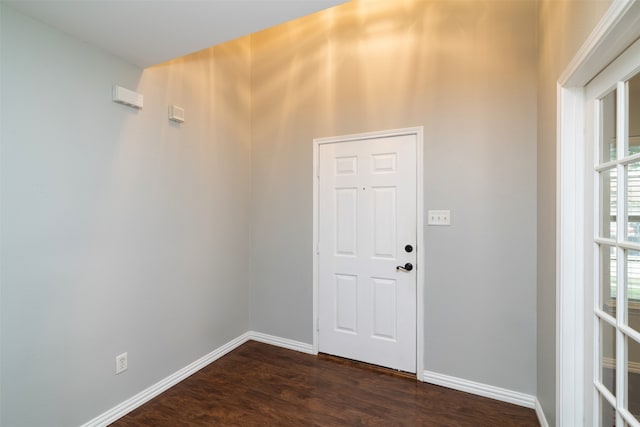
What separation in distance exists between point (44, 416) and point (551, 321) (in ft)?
9.65

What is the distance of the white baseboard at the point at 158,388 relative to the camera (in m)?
1.95

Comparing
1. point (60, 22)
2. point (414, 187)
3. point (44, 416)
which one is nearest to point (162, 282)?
point (44, 416)

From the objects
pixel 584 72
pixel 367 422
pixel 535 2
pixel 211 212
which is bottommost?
pixel 367 422

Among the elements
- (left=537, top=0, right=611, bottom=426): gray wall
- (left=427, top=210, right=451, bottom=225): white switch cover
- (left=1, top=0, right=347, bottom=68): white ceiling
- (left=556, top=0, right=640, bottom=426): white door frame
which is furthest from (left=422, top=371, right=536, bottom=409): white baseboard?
(left=1, top=0, right=347, bottom=68): white ceiling

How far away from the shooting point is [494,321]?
223 centimetres

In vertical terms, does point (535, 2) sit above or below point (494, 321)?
above

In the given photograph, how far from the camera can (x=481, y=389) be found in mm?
2262

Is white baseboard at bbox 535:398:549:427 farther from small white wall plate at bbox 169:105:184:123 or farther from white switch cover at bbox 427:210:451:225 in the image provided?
small white wall plate at bbox 169:105:184:123

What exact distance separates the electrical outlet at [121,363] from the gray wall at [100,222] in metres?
0.04

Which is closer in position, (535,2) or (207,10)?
(207,10)

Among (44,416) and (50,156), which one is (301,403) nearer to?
(44,416)

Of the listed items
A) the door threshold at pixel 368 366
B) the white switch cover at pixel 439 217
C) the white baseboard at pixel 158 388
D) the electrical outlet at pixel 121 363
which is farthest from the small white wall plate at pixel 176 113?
the door threshold at pixel 368 366

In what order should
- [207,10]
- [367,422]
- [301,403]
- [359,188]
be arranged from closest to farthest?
[207,10] < [367,422] < [301,403] < [359,188]

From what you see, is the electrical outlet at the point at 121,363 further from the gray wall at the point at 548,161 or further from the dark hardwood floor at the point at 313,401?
the gray wall at the point at 548,161
